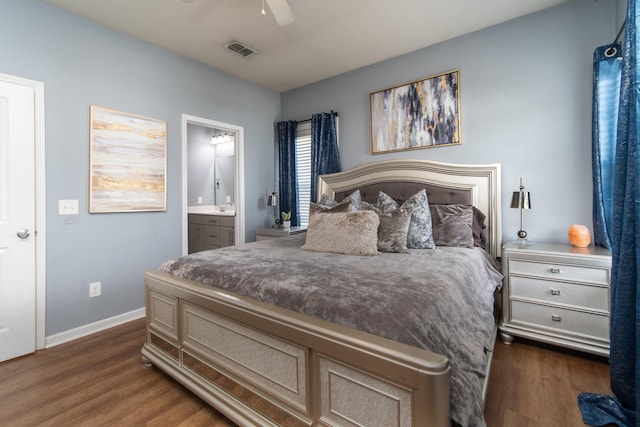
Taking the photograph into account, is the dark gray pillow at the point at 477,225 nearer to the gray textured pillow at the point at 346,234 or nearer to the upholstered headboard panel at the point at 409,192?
the upholstered headboard panel at the point at 409,192

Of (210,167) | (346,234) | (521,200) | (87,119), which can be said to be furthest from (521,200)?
(210,167)

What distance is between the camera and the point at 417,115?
3338 mm

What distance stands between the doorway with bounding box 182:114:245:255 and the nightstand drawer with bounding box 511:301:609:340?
10.6ft

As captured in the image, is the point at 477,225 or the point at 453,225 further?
the point at 477,225

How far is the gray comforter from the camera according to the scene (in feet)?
3.69

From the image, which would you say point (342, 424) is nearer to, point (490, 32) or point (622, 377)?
point (622, 377)

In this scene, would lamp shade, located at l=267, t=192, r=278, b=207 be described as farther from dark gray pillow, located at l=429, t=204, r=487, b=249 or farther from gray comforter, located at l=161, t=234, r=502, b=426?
dark gray pillow, located at l=429, t=204, r=487, b=249

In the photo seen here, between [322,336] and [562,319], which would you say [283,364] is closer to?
[322,336]

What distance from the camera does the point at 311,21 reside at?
2773mm

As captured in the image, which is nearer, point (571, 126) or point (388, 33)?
point (571, 126)

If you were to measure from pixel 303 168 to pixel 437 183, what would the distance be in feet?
6.67

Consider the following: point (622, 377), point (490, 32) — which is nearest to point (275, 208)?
point (490, 32)

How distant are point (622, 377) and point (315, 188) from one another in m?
3.25

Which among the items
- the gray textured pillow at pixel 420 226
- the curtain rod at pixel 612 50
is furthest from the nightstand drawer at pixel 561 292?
the curtain rod at pixel 612 50
